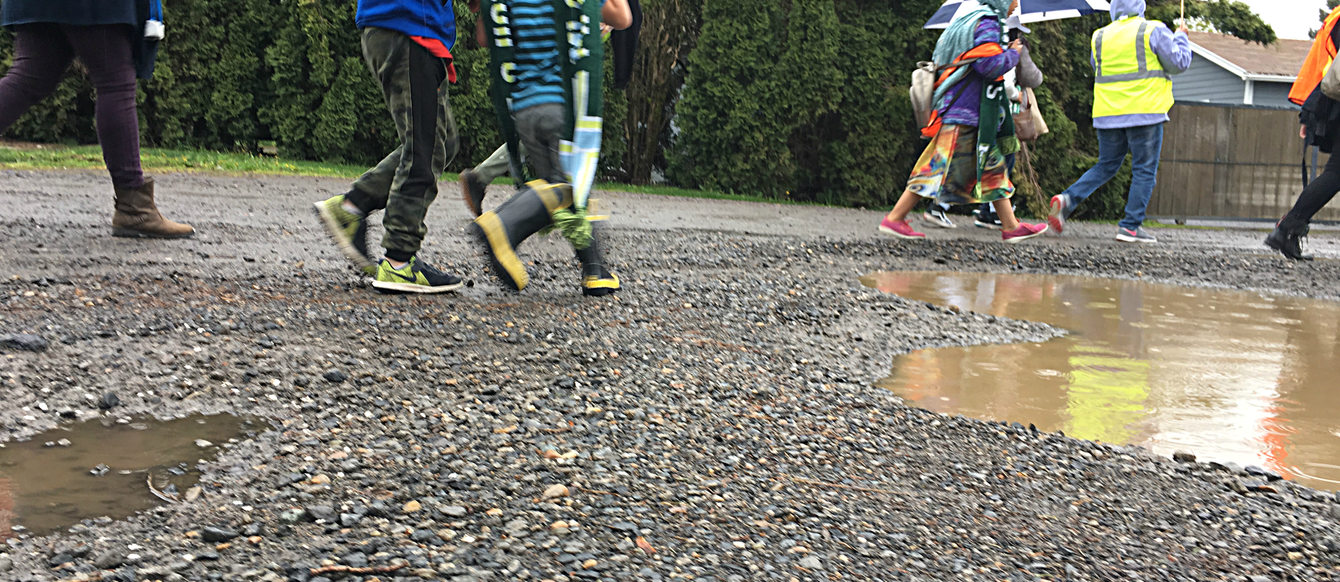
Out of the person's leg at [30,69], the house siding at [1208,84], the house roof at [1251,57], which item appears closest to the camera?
the person's leg at [30,69]

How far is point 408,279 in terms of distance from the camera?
4.58 meters

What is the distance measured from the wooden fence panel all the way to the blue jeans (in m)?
6.01

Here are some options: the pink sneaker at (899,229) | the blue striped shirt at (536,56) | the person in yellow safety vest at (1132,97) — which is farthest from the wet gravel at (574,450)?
the person in yellow safety vest at (1132,97)

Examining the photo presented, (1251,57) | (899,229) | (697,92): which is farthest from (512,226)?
(1251,57)

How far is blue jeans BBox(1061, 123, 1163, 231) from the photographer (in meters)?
9.35

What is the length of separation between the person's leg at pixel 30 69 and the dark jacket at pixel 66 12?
0.25ft

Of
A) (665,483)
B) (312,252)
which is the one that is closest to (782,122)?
(312,252)

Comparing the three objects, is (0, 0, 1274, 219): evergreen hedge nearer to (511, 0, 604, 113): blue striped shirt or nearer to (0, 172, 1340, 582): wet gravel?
(0, 172, 1340, 582): wet gravel

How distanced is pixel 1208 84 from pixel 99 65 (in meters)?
31.7

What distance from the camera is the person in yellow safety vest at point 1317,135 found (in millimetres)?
7625

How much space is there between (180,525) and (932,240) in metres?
7.15

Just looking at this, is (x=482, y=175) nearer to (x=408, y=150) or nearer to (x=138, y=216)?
(x=408, y=150)

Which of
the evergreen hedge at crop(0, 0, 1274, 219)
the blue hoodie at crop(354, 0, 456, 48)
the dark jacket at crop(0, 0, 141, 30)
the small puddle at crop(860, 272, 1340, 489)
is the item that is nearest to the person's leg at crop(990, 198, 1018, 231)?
the evergreen hedge at crop(0, 0, 1274, 219)

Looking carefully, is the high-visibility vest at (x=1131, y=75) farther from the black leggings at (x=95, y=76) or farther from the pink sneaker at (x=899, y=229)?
the black leggings at (x=95, y=76)
